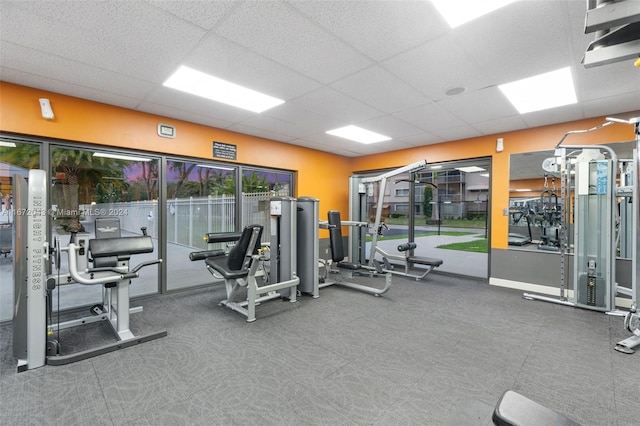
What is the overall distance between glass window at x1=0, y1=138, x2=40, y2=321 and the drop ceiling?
27.0 inches

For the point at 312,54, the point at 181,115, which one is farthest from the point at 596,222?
the point at 181,115

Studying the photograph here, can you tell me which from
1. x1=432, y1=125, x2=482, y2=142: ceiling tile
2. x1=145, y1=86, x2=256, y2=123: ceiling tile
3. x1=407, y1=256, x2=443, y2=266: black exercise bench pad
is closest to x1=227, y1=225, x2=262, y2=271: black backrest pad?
x1=145, y1=86, x2=256, y2=123: ceiling tile

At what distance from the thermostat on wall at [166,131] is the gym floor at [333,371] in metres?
2.32

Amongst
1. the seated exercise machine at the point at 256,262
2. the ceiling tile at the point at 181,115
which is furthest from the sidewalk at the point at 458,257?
the ceiling tile at the point at 181,115

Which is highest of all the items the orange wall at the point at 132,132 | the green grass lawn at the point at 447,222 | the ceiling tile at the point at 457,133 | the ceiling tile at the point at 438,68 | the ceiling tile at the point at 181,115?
the ceiling tile at the point at 438,68

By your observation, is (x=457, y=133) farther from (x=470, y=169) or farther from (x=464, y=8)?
→ (x=464, y=8)

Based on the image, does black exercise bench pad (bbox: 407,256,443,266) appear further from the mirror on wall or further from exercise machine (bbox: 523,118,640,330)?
exercise machine (bbox: 523,118,640,330)

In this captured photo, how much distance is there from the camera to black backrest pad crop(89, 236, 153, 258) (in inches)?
107

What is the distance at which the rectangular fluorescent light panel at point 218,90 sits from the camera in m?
2.89

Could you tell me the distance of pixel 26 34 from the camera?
2.16 meters

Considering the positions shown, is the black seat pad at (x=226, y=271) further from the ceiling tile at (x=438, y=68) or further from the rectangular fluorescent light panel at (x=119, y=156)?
the ceiling tile at (x=438, y=68)

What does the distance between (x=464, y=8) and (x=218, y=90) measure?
246cm

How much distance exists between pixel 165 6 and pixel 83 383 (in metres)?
2.62

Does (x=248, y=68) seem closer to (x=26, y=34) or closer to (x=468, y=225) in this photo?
(x=26, y=34)
